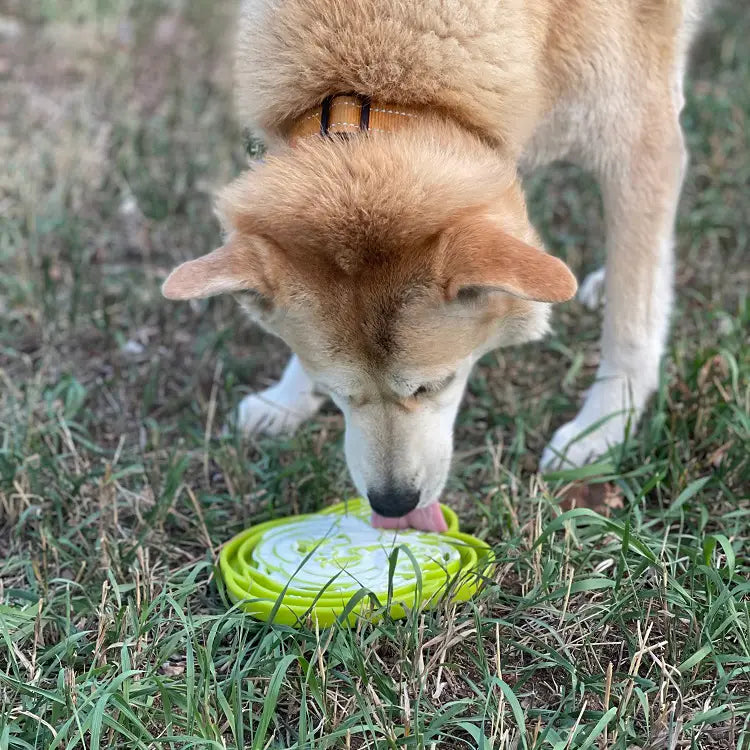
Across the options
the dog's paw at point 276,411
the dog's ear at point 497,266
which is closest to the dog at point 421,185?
the dog's ear at point 497,266

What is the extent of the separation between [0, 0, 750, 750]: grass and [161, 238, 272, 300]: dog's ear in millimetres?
845

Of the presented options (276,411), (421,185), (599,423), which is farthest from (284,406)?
(421,185)

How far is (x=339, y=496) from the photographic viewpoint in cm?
317

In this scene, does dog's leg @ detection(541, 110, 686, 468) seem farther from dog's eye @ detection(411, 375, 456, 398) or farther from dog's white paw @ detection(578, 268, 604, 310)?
dog's white paw @ detection(578, 268, 604, 310)

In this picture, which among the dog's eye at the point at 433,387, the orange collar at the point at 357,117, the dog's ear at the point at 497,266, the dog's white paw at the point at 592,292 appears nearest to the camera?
the dog's ear at the point at 497,266

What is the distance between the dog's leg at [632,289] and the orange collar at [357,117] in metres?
0.99

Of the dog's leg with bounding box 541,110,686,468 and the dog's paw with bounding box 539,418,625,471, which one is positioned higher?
the dog's leg with bounding box 541,110,686,468

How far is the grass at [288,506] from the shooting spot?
2186mm

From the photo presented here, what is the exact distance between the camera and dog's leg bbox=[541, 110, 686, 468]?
10.6 feet

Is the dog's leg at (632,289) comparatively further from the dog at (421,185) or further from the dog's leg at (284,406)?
the dog's leg at (284,406)

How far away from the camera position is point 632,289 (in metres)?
3.34

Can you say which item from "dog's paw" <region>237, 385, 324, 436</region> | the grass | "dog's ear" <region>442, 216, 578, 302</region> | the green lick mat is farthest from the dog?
"dog's paw" <region>237, 385, 324, 436</region>

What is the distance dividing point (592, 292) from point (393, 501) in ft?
6.46

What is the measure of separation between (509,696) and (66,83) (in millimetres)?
5597
